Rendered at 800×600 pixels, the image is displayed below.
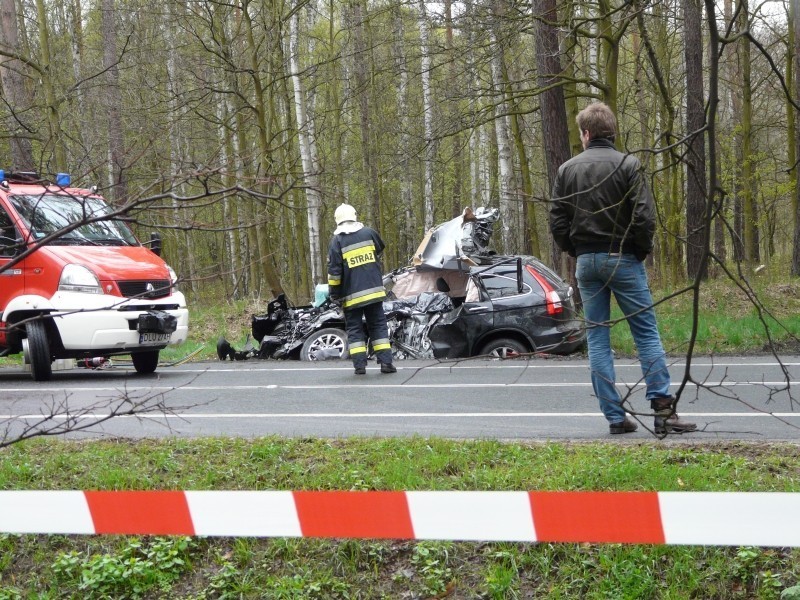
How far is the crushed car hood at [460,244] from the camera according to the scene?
43.7 feet

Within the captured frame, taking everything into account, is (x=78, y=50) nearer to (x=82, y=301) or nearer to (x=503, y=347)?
(x=82, y=301)

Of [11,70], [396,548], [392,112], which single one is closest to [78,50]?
[392,112]

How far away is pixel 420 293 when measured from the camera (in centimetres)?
1333

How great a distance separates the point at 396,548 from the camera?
4957 millimetres

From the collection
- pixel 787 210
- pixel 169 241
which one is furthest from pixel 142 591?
pixel 787 210

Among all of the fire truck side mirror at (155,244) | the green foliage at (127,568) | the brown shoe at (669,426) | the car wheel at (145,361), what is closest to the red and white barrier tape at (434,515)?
the brown shoe at (669,426)

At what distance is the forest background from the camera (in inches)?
127

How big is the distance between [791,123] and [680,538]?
20.9m

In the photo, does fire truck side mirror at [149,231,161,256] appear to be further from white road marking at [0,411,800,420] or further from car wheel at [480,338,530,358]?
car wheel at [480,338,530,358]

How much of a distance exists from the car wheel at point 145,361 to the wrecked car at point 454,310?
1602mm

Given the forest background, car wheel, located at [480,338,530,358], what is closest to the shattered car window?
car wheel, located at [480,338,530,358]

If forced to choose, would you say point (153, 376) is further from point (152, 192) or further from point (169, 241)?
A: point (169, 241)

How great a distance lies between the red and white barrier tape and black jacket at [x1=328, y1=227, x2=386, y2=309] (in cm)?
721

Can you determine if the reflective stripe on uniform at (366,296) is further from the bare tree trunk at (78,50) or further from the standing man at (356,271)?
the bare tree trunk at (78,50)
